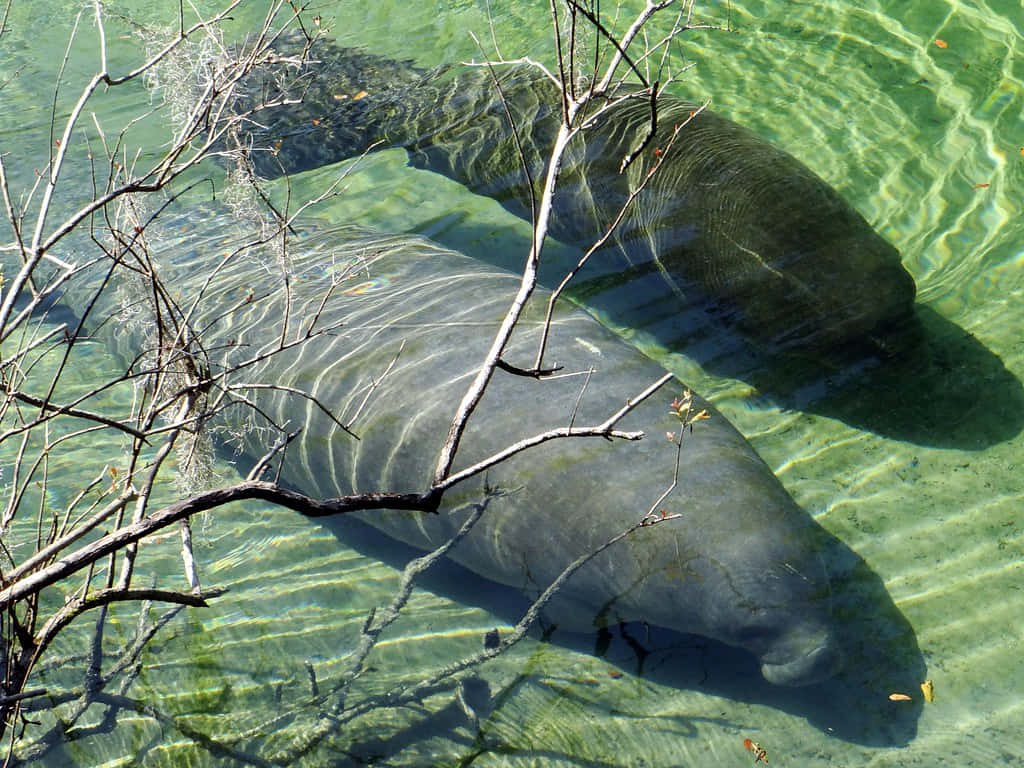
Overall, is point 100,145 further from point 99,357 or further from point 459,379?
point 459,379

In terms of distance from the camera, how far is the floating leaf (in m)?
3.99

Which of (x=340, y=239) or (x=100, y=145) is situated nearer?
(x=340, y=239)

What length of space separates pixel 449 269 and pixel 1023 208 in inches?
151

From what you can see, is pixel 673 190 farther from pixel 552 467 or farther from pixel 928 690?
pixel 928 690

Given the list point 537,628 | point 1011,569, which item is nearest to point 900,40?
point 1011,569

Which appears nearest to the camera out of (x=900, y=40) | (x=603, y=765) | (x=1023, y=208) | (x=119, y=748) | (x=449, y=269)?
(x=603, y=765)

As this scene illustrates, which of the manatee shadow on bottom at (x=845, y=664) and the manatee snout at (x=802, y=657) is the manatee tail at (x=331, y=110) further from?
the manatee snout at (x=802, y=657)

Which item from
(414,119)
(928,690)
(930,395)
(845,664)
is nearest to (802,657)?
(845,664)

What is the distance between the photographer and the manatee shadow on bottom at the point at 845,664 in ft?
13.0

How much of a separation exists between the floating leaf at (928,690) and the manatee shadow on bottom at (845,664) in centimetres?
2

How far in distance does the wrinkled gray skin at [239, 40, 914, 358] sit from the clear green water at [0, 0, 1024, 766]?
0.40 meters

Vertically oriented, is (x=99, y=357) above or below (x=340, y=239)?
below

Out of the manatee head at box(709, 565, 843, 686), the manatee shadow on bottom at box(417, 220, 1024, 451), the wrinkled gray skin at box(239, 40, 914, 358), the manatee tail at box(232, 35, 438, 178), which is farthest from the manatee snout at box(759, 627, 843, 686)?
the manatee tail at box(232, 35, 438, 178)

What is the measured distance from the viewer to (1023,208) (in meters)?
6.42
